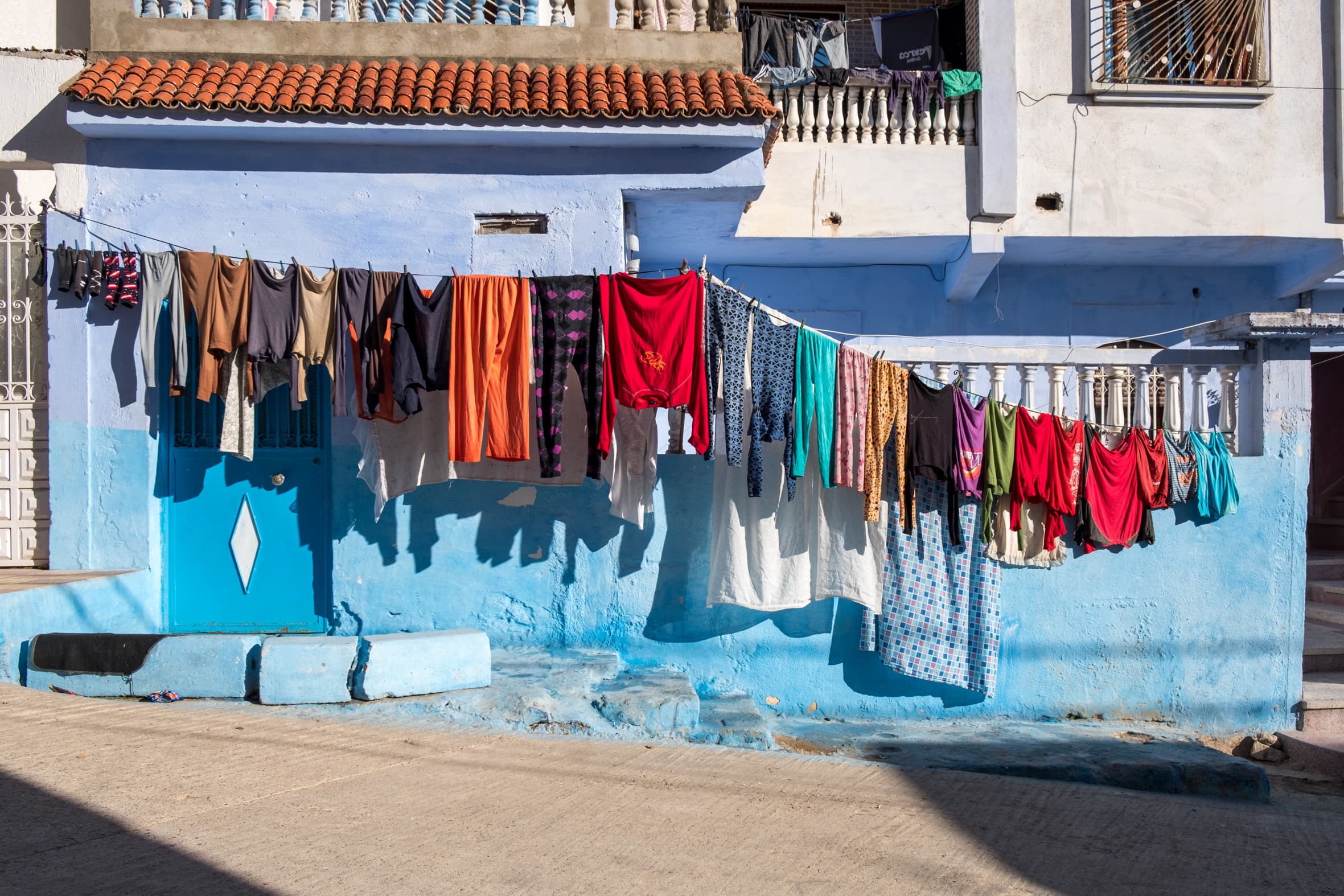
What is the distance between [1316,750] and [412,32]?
957 cm

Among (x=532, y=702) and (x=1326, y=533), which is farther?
(x=1326, y=533)

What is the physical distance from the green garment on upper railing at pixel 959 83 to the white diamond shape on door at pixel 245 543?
27.6ft

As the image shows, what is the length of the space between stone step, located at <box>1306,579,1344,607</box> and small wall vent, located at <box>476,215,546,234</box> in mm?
9665

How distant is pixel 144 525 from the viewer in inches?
315

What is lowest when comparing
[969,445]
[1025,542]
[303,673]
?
[303,673]

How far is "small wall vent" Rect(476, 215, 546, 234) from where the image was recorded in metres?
8.31

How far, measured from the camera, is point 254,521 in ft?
27.2

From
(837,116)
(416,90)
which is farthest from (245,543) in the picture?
(837,116)

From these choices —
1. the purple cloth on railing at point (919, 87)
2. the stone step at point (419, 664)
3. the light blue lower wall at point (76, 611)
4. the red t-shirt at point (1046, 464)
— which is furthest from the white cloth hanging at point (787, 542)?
the purple cloth on railing at point (919, 87)

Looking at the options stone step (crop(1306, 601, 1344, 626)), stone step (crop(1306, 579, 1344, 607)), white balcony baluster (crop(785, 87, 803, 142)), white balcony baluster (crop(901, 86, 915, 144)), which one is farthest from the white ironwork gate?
stone step (crop(1306, 579, 1344, 607))

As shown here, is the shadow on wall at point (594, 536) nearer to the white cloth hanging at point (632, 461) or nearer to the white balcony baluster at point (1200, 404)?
the white cloth hanging at point (632, 461)

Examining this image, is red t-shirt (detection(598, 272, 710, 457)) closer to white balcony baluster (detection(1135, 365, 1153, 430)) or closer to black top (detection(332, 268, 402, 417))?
black top (detection(332, 268, 402, 417))

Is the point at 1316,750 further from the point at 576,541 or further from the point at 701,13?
the point at 701,13

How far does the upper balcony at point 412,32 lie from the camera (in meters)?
8.47
